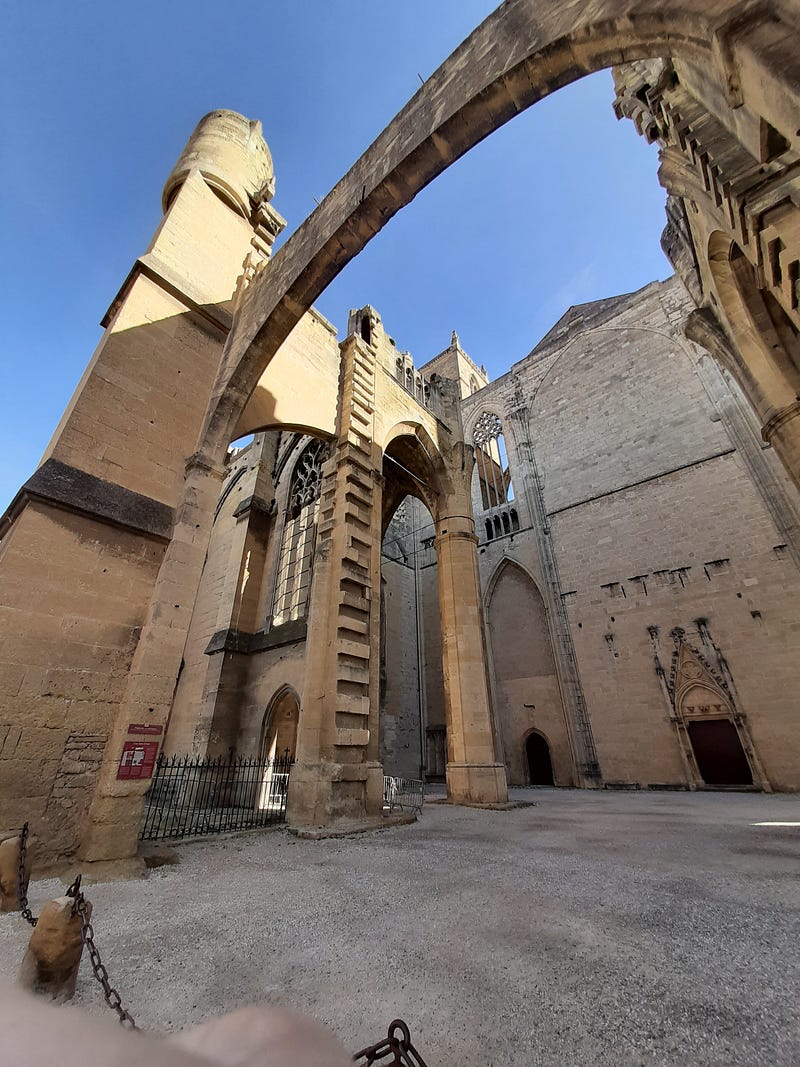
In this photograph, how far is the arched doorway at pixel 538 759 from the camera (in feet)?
51.1

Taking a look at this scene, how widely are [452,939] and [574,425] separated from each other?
19.0 m

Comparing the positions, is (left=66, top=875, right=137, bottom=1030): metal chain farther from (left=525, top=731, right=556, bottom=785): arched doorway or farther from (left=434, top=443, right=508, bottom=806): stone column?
(left=525, top=731, right=556, bottom=785): arched doorway

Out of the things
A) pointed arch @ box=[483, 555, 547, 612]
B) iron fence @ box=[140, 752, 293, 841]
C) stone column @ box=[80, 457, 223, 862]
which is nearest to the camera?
stone column @ box=[80, 457, 223, 862]

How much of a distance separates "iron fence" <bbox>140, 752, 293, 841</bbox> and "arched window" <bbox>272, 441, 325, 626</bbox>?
3.85m

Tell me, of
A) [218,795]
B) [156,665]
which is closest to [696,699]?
[218,795]

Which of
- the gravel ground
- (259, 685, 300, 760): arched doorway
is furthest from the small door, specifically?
(259, 685, 300, 760): arched doorway

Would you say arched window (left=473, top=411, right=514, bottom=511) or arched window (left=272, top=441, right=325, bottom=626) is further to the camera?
arched window (left=473, top=411, right=514, bottom=511)

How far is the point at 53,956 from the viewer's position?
5.94 ft

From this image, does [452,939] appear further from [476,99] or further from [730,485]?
[730,485]

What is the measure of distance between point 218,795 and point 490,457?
19.0 meters

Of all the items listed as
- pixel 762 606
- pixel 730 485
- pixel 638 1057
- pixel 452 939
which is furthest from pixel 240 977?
pixel 730 485

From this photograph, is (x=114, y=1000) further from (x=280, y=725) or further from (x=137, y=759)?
(x=280, y=725)

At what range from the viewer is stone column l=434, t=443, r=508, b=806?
8.83 metres

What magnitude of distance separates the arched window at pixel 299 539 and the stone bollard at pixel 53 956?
379 inches
